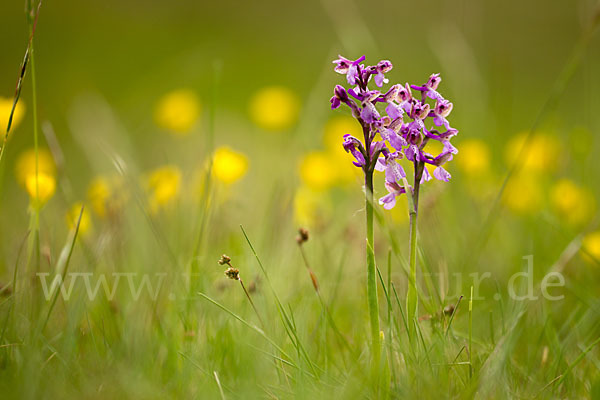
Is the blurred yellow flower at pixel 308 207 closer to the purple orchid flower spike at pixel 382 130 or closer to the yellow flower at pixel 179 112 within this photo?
the yellow flower at pixel 179 112

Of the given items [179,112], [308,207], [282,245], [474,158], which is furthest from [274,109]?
[282,245]

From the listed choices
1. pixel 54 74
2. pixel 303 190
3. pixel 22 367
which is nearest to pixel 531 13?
pixel 54 74

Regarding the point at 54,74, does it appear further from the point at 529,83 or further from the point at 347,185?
the point at 529,83

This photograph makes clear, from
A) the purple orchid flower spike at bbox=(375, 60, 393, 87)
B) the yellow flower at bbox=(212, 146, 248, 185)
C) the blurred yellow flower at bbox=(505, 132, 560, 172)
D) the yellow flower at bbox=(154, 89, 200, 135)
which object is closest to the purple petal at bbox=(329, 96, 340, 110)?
the purple orchid flower spike at bbox=(375, 60, 393, 87)

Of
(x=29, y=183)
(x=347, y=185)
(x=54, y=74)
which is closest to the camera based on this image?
(x=29, y=183)

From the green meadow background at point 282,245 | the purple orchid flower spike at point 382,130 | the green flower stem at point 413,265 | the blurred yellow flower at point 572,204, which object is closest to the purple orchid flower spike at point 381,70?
the purple orchid flower spike at point 382,130
